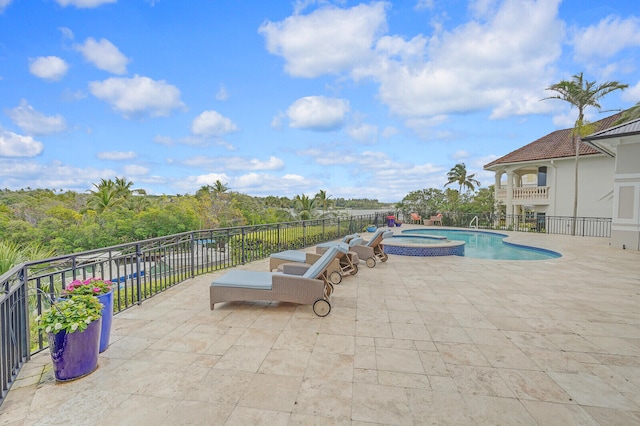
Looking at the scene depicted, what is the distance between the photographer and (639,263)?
7.98m

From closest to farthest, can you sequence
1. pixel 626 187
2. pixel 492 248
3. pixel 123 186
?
pixel 626 187 → pixel 492 248 → pixel 123 186

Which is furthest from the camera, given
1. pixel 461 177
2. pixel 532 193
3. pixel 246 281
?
pixel 461 177

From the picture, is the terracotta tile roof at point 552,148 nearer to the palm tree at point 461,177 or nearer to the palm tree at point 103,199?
the palm tree at point 461,177

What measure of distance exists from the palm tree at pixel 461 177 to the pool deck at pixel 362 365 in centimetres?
3560

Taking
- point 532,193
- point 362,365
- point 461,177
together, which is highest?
point 461,177

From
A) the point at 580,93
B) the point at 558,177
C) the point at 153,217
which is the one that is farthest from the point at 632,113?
the point at 153,217

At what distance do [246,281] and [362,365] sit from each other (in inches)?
87.8

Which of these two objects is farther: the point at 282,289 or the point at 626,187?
the point at 626,187

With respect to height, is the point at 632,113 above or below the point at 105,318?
above

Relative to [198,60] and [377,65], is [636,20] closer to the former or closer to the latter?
[377,65]

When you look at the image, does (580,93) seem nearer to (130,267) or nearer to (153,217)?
(130,267)

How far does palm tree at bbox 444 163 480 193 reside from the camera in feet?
125

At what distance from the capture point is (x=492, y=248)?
40.2 feet

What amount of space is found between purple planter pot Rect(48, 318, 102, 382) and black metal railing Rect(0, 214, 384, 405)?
31 centimetres
